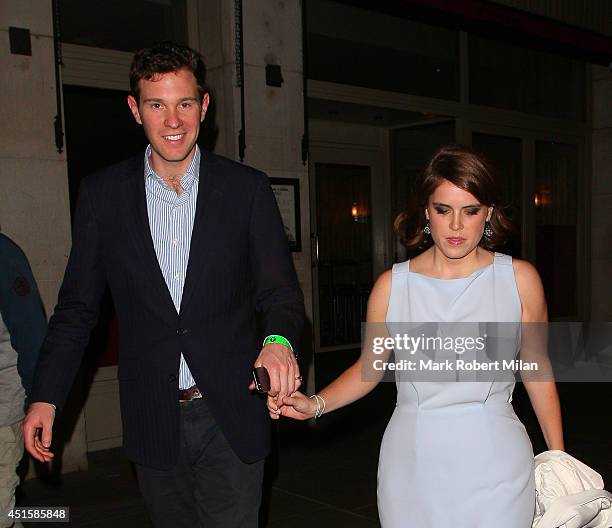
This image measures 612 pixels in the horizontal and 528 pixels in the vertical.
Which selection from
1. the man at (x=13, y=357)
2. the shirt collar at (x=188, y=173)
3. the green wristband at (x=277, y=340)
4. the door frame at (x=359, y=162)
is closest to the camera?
the green wristband at (x=277, y=340)

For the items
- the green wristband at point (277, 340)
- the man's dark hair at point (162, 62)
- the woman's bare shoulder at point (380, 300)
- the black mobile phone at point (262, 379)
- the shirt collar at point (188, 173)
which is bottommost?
the black mobile phone at point (262, 379)

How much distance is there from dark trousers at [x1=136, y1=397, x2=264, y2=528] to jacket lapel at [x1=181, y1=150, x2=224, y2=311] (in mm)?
403

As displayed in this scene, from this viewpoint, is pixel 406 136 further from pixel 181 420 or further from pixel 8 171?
pixel 181 420

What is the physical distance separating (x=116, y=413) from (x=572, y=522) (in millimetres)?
4387

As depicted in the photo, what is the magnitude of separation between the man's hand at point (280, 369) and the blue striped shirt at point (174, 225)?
1.30 ft

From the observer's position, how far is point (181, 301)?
7.93 ft

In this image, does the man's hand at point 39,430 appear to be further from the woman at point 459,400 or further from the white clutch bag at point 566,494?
the white clutch bag at point 566,494

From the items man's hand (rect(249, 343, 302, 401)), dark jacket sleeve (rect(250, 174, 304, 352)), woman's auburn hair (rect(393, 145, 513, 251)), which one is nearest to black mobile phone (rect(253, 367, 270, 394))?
man's hand (rect(249, 343, 302, 401))

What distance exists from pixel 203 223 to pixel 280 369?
602 millimetres

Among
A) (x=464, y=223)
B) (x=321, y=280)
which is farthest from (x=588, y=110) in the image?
(x=464, y=223)

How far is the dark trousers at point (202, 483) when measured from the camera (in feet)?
8.05

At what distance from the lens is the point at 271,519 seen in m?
4.56

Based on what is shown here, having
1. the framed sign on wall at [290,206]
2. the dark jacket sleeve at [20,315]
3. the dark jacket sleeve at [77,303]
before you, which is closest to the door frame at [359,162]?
the framed sign on wall at [290,206]

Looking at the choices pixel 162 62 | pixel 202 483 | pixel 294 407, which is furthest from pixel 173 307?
pixel 162 62
